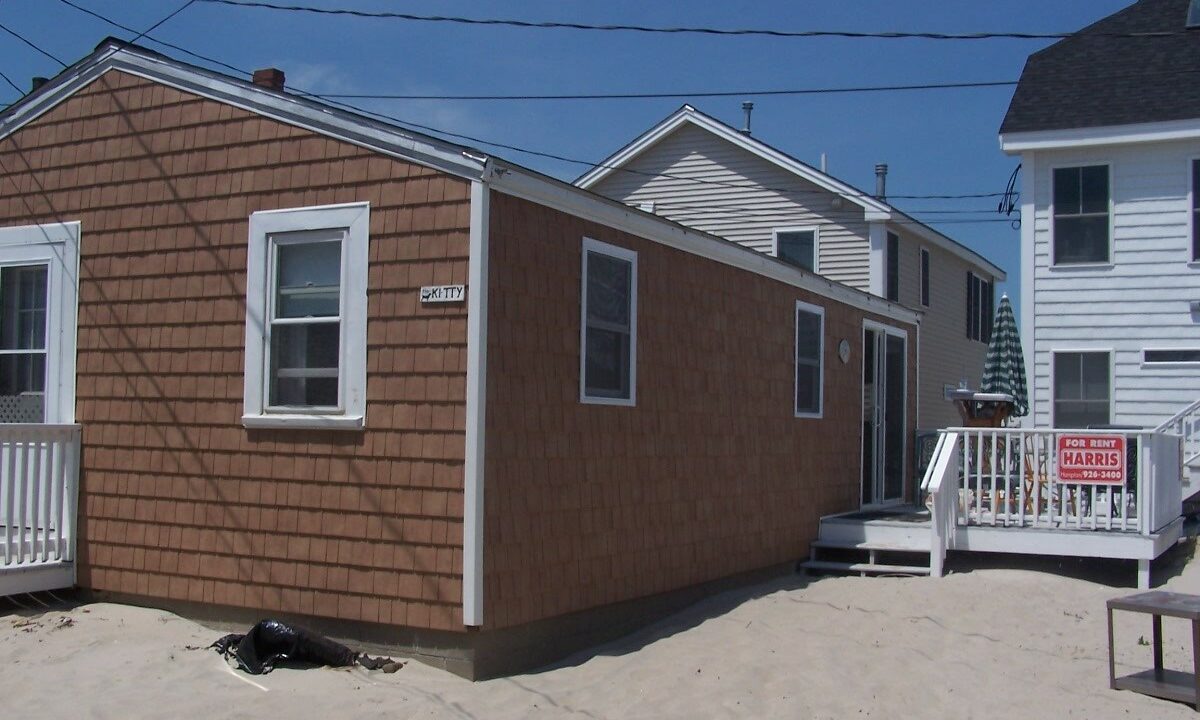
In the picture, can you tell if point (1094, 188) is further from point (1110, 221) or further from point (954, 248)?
point (954, 248)

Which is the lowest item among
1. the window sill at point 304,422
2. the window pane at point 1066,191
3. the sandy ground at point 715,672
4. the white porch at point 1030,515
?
the sandy ground at point 715,672

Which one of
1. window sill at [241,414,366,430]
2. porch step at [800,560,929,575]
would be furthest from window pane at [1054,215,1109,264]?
window sill at [241,414,366,430]

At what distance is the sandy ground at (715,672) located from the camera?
6.98 m

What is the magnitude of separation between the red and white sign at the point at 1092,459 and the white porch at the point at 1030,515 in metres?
0.04

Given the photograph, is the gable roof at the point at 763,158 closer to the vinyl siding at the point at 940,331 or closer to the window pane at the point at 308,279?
the vinyl siding at the point at 940,331

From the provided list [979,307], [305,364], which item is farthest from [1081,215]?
[305,364]

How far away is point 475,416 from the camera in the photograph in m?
7.36

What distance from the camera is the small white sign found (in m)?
7.46

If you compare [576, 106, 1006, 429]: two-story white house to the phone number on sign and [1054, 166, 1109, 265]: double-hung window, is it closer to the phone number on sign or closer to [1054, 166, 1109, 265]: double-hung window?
[1054, 166, 1109, 265]: double-hung window

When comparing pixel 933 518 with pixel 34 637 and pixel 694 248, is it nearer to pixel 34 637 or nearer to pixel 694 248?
pixel 694 248

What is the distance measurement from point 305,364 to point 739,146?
12587mm

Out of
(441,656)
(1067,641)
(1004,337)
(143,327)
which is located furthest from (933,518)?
(143,327)

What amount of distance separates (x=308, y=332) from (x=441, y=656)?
240cm

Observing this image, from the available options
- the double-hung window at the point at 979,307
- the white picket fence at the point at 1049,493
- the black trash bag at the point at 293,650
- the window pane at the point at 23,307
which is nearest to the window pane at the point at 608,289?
the black trash bag at the point at 293,650
